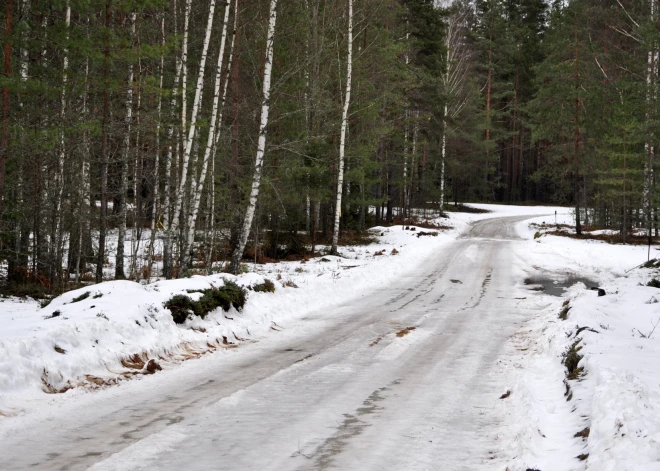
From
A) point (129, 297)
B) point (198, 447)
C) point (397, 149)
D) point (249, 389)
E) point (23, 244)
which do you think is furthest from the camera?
point (397, 149)

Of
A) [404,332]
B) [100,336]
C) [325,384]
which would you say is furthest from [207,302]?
[325,384]

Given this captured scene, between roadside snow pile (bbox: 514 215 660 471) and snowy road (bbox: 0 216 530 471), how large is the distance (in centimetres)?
39

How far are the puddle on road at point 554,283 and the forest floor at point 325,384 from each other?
299 centimetres

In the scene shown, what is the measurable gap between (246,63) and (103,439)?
765 inches

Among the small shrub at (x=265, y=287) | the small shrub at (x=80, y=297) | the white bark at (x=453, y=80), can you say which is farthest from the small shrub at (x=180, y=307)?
the white bark at (x=453, y=80)

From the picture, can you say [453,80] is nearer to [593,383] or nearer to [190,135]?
[190,135]

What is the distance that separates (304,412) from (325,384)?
1090mm

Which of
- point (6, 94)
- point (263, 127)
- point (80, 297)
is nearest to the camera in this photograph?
point (80, 297)

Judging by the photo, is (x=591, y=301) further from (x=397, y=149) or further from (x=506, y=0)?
(x=506, y=0)

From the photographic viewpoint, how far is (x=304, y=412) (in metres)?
5.52

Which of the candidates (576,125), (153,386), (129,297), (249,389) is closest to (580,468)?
(249,389)

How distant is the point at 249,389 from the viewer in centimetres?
632

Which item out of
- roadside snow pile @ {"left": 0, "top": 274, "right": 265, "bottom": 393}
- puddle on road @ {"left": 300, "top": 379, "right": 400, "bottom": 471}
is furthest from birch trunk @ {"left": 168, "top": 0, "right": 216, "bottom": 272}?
puddle on road @ {"left": 300, "top": 379, "right": 400, "bottom": 471}

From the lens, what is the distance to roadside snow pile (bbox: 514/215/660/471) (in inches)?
158
